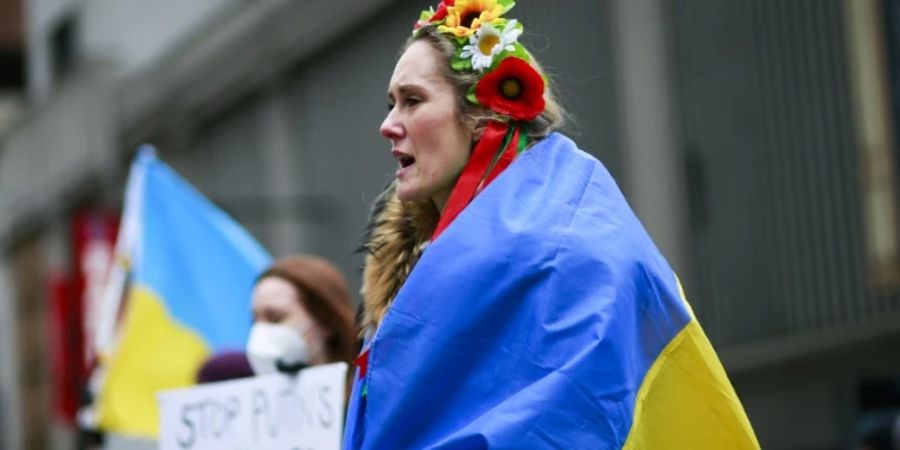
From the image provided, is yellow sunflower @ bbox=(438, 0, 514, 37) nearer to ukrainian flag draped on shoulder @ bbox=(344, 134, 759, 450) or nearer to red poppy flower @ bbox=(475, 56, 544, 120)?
red poppy flower @ bbox=(475, 56, 544, 120)

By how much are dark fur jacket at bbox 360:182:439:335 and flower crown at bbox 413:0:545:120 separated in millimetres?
274

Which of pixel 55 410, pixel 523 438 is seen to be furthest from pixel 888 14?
pixel 55 410

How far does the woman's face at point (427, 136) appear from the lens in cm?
374

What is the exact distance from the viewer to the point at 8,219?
28.3 m

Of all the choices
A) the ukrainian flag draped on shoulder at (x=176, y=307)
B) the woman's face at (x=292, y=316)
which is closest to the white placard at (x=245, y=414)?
the woman's face at (x=292, y=316)

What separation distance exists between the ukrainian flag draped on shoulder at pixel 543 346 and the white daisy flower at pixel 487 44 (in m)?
0.34

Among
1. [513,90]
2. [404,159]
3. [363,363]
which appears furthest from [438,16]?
[363,363]

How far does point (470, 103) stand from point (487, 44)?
142 millimetres

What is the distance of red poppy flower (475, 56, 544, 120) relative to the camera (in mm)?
3796

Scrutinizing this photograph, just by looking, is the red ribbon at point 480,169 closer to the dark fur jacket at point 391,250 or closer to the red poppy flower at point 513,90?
the red poppy flower at point 513,90

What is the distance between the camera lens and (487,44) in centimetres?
387

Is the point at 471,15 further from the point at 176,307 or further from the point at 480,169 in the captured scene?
the point at 176,307

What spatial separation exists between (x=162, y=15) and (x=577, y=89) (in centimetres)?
881

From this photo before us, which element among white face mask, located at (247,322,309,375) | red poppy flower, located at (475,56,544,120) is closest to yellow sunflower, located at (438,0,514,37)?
red poppy flower, located at (475,56,544,120)
